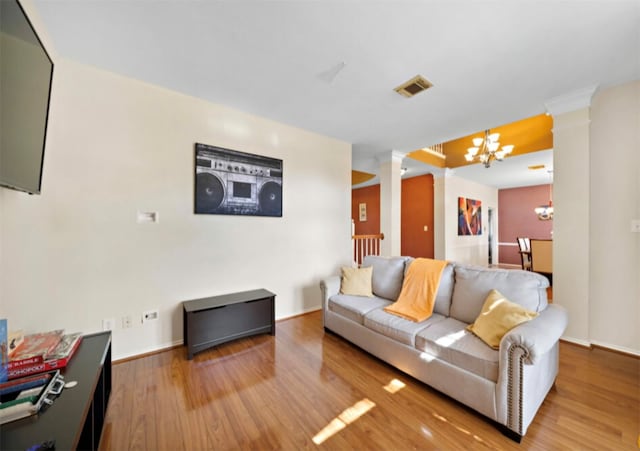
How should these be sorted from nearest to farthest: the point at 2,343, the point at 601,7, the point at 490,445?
the point at 2,343, the point at 490,445, the point at 601,7

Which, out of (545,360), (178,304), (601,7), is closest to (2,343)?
(178,304)

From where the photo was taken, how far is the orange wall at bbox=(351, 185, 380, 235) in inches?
289

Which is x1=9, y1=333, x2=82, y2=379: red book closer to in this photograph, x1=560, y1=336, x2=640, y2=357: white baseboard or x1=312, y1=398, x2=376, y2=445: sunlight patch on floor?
x1=312, y1=398, x2=376, y2=445: sunlight patch on floor

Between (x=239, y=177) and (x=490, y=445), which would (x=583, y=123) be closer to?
(x=490, y=445)

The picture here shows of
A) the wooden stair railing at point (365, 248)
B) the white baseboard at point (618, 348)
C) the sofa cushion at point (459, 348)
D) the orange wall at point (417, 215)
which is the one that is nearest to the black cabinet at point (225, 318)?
the sofa cushion at point (459, 348)

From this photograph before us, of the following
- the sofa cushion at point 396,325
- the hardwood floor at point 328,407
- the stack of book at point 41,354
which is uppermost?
the stack of book at point 41,354

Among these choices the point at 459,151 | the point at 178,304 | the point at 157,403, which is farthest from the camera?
the point at 459,151

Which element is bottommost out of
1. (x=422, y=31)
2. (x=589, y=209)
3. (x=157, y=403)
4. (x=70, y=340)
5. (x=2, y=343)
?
(x=157, y=403)

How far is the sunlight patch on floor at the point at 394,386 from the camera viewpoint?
1809mm

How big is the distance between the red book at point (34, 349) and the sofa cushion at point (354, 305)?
2098mm

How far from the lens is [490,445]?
1353 mm

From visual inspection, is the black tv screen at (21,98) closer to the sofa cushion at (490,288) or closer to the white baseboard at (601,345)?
the sofa cushion at (490,288)

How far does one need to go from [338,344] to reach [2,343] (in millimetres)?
2281

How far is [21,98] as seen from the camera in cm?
127
